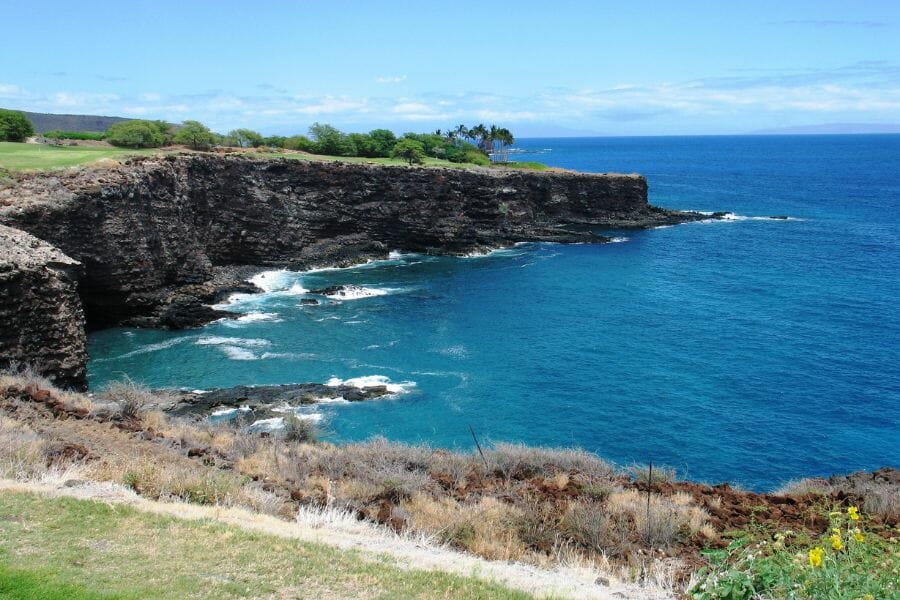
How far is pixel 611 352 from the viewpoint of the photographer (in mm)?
39750

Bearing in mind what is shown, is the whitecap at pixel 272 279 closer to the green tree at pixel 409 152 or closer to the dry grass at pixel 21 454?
the green tree at pixel 409 152

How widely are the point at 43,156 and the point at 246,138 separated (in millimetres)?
29304

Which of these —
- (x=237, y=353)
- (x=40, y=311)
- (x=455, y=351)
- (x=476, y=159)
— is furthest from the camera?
(x=476, y=159)

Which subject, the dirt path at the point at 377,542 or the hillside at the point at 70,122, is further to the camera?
the hillside at the point at 70,122

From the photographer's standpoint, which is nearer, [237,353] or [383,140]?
[237,353]

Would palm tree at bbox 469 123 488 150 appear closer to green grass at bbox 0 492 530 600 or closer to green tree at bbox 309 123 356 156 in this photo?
green tree at bbox 309 123 356 156

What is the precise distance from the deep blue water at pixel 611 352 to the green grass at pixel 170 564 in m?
12.5

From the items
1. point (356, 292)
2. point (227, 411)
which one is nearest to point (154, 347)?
point (227, 411)

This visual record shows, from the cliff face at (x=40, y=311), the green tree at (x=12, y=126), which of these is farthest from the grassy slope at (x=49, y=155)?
the cliff face at (x=40, y=311)

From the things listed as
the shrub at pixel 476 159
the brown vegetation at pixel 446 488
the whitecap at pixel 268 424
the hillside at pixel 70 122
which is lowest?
the whitecap at pixel 268 424

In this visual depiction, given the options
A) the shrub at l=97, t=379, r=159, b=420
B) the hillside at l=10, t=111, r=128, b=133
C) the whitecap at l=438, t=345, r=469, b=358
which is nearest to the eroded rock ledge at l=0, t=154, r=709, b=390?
the shrub at l=97, t=379, r=159, b=420

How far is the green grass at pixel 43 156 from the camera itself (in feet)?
144

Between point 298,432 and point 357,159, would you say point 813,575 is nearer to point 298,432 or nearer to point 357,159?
point 298,432

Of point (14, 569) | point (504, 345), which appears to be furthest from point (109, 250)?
point (14, 569)
